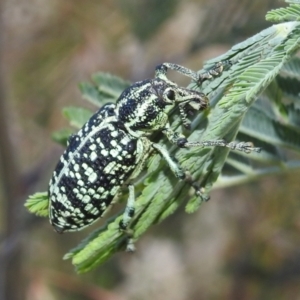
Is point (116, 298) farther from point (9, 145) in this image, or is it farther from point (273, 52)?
point (273, 52)

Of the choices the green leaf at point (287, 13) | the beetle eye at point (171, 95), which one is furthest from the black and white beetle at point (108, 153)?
the green leaf at point (287, 13)

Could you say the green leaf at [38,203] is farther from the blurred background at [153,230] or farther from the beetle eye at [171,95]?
the blurred background at [153,230]

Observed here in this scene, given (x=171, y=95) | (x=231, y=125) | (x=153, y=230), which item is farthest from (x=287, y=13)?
(x=153, y=230)

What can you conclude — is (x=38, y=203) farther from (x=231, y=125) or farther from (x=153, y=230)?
(x=153, y=230)

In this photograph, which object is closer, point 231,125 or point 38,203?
point 231,125

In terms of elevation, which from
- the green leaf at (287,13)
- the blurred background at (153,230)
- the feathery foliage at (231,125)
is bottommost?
the blurred background at (153,230)

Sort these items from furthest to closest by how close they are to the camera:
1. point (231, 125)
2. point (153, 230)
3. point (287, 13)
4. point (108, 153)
Result: 1. point (153, 230)
2. point (108, 153)
3. point (231, 125)
4. point (287, 13)

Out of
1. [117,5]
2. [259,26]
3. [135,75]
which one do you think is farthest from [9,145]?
[259,26]
